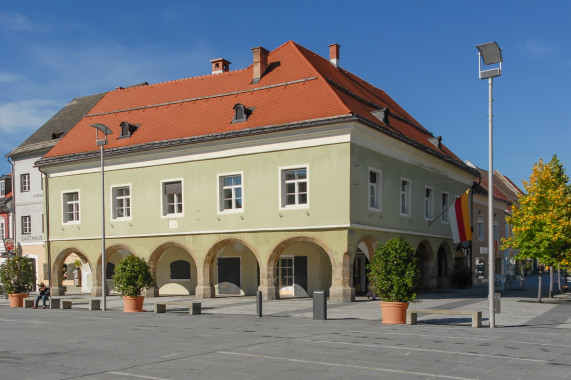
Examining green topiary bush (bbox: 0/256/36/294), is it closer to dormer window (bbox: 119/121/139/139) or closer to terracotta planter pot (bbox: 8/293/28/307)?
terracotta planter pot (bbox: 8/293/28/307)

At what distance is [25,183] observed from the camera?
4456 centimetres

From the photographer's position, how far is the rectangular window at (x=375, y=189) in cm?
2977

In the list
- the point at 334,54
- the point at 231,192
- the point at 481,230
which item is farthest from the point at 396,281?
the point at 481,230

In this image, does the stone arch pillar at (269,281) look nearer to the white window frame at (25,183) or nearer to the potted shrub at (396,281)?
the potted shrub at (396,281)

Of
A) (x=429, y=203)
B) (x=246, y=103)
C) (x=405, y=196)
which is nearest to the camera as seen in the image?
Result: (x=246, y=103)

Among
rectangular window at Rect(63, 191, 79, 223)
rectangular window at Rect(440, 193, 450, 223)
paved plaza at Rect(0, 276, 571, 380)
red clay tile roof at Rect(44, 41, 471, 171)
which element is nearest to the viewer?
paved plaza at Rect(0, 276, 571, 380)

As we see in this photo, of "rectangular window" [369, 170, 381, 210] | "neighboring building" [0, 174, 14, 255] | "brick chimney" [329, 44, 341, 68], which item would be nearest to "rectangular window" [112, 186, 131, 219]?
"rectangular window" [369, 170, 381, 210]

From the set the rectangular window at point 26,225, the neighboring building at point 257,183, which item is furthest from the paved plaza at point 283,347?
the rectangular window at point 26,225

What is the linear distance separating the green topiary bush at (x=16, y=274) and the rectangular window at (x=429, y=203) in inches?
848

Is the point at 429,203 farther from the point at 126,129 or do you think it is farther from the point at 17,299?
the point at 17,299

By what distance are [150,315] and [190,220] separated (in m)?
9.51

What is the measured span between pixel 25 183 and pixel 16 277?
54.9ft

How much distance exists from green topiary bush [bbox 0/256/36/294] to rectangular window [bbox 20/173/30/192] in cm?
1599

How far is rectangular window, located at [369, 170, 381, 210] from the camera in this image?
29.8 m
